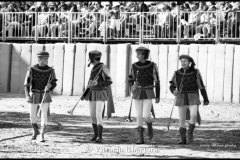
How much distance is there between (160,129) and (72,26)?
9103mm

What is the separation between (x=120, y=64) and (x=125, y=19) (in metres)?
1.63

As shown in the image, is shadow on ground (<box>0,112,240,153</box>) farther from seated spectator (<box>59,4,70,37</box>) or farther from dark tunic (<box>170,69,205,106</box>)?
seated spectator (<box>59,4,70,37</box>)

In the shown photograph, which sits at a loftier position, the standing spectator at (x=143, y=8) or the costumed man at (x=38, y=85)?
the standing spectator at (x=143, y=8)

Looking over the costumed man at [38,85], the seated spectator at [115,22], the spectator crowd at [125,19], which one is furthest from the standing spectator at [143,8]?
the costumed man at [38,85]

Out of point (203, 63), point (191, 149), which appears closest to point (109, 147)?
point (191, 149)

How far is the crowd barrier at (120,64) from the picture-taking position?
22.5m

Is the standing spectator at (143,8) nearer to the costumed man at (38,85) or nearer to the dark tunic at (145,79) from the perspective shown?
the dark tunic at (145,79)

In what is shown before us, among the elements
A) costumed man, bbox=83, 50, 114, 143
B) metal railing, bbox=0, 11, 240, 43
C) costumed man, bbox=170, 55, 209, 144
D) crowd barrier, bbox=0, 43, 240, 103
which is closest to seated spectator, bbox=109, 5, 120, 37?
metal railing, bbox=0, 11, 240, 43

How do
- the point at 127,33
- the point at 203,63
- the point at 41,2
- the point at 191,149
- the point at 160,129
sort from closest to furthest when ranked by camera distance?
the point at 191,149 < the point at 160,129 < the point at 203,63 < the point at 127,33 < the point at 41,2

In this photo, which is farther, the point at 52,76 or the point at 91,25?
the point at 91,25

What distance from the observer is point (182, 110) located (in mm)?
14352

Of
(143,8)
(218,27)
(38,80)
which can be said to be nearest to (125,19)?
(143,8)

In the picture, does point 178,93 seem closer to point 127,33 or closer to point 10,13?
point 127,33

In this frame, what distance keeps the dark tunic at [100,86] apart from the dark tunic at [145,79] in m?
0.57
